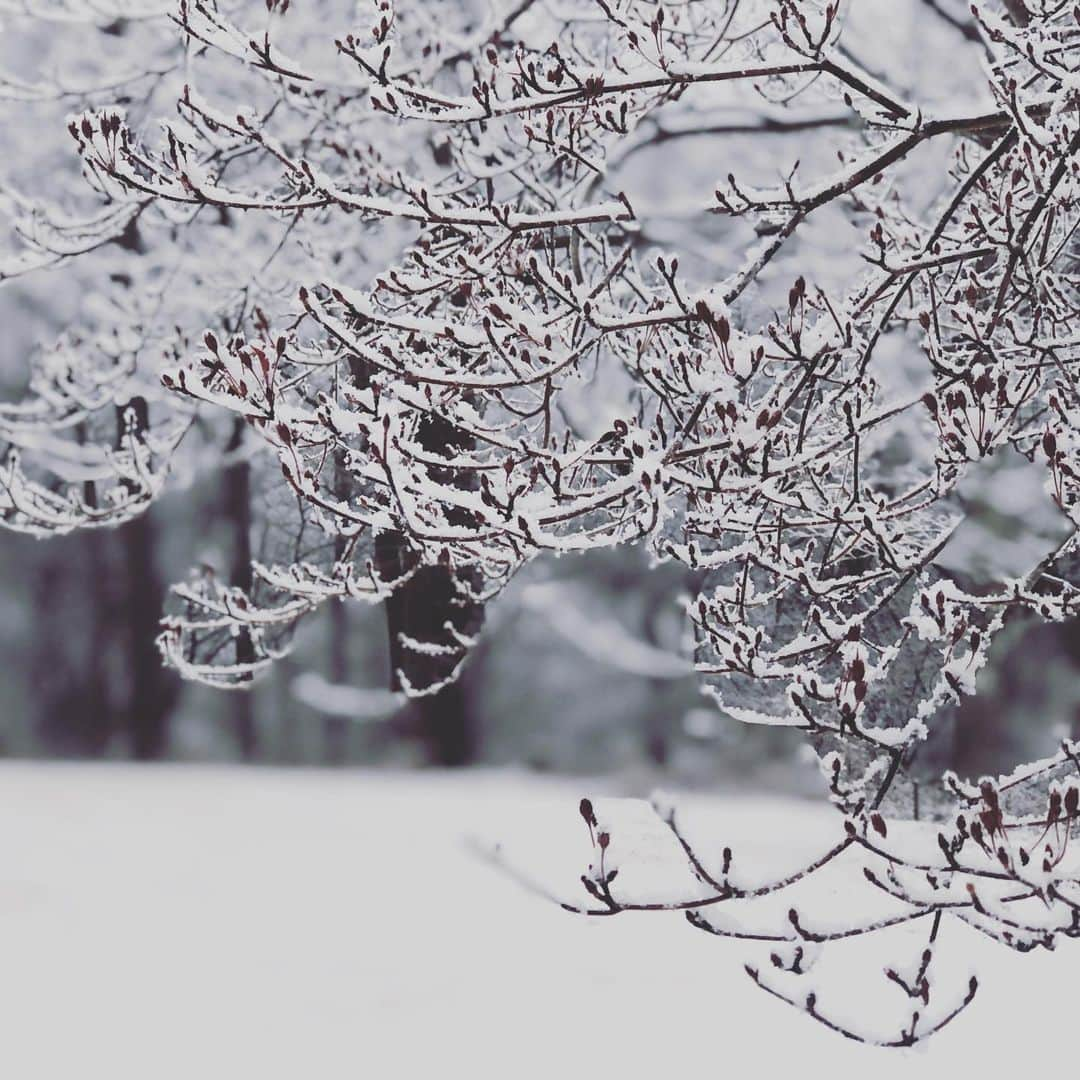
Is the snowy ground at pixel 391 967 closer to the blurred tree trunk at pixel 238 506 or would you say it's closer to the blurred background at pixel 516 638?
the blurred background at pixel 516 638

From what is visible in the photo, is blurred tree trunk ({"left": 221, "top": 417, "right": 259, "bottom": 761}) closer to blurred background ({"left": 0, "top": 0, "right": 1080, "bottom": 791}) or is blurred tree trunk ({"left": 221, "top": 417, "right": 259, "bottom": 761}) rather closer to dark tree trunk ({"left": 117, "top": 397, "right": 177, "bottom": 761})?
blurred background ({"left": 0, "top": 0, "right": 1080, "bottom": 791})

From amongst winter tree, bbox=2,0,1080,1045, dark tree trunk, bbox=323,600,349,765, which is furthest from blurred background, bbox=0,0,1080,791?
winter tree, bbox=2,0,1080,1045

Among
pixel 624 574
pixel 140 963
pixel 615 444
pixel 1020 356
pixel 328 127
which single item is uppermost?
pixel 328 127

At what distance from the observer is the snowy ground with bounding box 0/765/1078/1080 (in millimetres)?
3900

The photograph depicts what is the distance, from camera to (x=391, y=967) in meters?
4.70

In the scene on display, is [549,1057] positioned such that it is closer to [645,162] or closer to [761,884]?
[761,884]

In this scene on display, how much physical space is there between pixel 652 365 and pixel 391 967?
3031 mm

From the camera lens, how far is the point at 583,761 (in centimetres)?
670

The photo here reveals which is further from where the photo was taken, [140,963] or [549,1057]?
[140,963]

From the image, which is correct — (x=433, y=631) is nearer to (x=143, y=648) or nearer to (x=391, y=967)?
(x=391, y=967)

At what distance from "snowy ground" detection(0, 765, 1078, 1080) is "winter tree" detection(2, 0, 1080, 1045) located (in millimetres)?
318

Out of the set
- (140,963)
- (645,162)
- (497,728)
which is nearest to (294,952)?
(140,963)

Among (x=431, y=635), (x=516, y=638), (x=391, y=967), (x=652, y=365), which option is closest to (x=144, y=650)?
(x=516, y=638)

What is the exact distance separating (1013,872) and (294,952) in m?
3.52
